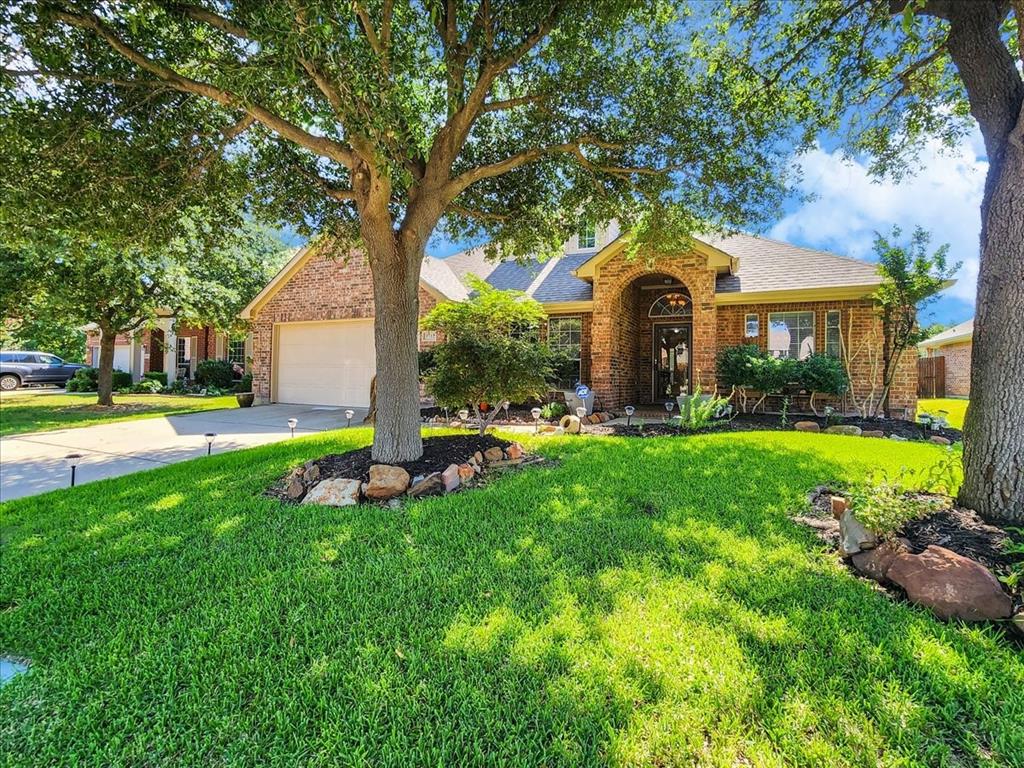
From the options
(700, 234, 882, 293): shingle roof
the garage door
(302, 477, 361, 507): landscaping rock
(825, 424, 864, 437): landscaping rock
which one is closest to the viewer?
(302, 477, 361, 507): landscaping rock

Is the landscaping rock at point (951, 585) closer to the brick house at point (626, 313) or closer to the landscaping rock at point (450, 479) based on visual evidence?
the landscaping rock at point (450, 479)

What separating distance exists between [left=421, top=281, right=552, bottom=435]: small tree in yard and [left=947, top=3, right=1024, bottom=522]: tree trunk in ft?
14.6

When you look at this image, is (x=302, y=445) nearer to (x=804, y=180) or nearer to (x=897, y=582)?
(x=897, y=582)

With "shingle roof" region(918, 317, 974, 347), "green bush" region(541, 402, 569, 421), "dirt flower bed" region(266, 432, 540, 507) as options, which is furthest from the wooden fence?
"dirt flower bed" region(266, 432, 540, 507)

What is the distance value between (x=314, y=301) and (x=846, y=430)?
45.1ft

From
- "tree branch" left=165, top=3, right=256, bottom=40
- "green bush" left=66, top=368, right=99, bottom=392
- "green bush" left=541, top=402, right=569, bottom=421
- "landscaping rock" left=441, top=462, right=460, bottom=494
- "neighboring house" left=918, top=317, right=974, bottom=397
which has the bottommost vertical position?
"landscaping rock" left=441, top=462, right=460, bottom=494

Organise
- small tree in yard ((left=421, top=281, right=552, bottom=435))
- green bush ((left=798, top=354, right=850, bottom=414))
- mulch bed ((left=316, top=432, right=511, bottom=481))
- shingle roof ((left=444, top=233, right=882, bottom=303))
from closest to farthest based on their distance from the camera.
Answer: mulch bed ((left=316, top=432, right=511, bottom=481)) → small tree in yard ((left=421, top=281, right=552, bottom=435)) → green bush ((left=798, top=354, right=850, bottom=414)) → shingle roof ((left=444, top=233, right=882, bottom=303))

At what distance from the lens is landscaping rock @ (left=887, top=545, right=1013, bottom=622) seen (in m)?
2.44

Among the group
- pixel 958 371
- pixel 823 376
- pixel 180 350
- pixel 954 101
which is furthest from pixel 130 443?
pixel 958 371

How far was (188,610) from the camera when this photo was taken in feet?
8.86

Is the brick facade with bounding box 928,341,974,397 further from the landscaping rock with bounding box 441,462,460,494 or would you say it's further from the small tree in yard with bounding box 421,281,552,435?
the landscaping rock with bounding box 441,462,460,494

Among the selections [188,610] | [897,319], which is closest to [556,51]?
[188,610]

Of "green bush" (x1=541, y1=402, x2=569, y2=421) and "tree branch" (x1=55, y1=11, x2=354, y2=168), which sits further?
"green bush" (x1=541, y1=402, x2=569, y2=421)

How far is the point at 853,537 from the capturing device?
3.14m
